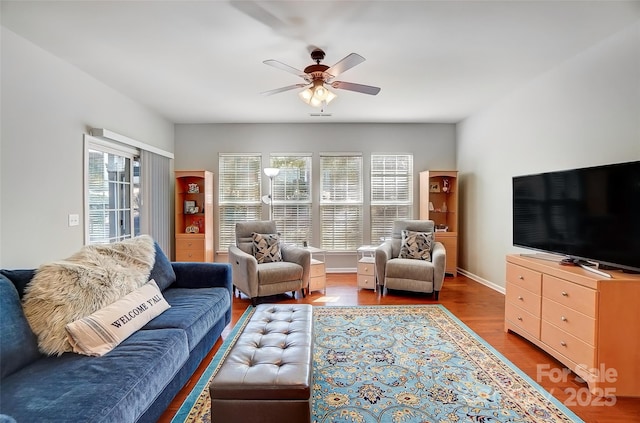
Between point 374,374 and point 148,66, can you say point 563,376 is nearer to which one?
point 374,374

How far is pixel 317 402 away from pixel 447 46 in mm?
3040

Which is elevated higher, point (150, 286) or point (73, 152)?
point (73, 152)

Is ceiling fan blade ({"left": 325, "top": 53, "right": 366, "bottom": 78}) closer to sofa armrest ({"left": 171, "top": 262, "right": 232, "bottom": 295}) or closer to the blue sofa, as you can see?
sofa armrest ({"left": 171, "top": 262, "right": 232, "bottom": 295})

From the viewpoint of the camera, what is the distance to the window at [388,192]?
5.57 m

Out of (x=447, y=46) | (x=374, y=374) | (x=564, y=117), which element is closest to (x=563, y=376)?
(x=374, y=374)

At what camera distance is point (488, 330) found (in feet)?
10.0

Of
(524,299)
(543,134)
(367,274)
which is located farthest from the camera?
(367,274)

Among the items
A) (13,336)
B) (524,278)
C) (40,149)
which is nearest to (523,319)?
(524,278)

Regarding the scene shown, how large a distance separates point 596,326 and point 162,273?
3375 mm

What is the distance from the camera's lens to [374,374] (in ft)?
7.39

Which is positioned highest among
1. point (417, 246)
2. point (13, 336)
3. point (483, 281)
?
point (417, 246)

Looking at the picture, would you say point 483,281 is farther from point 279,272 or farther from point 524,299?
point 279,272

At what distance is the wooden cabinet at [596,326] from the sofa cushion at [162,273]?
3285 millimetres

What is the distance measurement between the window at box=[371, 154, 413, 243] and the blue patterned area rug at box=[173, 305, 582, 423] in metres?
2.57
